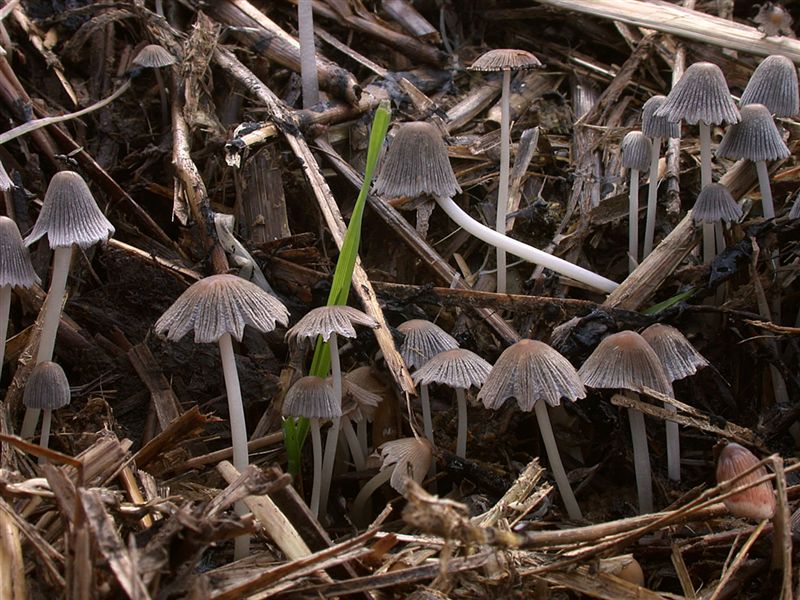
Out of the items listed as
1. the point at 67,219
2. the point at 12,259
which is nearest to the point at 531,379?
the point at 67,219

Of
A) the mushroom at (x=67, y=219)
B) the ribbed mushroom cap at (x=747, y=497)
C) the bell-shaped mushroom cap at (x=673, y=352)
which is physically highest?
the mushroom at (x=67, y=219)

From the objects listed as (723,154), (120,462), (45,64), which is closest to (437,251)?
(723,154)

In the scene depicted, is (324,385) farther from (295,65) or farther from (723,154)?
(295,65)

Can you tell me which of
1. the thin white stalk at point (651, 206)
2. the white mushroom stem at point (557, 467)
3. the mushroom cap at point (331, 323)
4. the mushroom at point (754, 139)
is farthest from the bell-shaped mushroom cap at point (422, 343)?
the mushroom at point (754, 139)

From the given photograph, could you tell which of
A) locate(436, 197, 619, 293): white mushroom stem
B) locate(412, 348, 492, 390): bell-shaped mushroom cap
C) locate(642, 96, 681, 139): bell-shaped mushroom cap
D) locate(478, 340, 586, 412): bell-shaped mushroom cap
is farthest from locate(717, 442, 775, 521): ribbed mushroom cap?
locate(642, 96, 681, 139): bell-shaped mushroom cap

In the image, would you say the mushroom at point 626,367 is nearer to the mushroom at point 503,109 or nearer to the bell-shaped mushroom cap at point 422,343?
the bell-shaped mushroom cap at point 422,343

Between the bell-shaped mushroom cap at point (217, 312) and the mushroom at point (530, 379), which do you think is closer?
the bell-shaped mushroom cap at point (217, 312)
